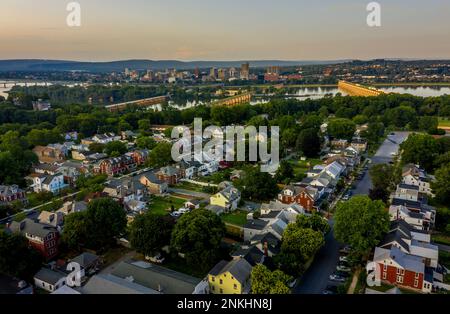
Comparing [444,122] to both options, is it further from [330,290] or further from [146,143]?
[330,290]

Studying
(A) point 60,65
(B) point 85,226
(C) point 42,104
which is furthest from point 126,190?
(A) point 60,65

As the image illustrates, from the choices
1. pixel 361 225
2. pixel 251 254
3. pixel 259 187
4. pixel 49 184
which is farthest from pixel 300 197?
pixel 49 184

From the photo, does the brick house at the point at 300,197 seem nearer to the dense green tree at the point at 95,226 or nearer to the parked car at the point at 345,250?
the parked car at the point at 345,250

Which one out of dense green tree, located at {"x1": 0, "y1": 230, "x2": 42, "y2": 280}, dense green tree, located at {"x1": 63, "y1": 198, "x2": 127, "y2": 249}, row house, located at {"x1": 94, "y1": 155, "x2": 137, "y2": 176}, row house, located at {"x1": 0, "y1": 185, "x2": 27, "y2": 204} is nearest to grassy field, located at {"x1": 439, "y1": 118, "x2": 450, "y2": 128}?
row house, located at {"x1": 94, "y1": 155, "x2": 137, "y2": 176}

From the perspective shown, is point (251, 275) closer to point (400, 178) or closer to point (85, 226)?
point (85, 226)

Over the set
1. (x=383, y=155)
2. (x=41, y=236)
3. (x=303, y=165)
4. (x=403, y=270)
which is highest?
(x=383, y=155)

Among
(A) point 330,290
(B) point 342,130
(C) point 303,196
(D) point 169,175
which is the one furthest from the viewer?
(B) point 342,130

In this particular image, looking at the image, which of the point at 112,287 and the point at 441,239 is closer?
the point at 112,287
